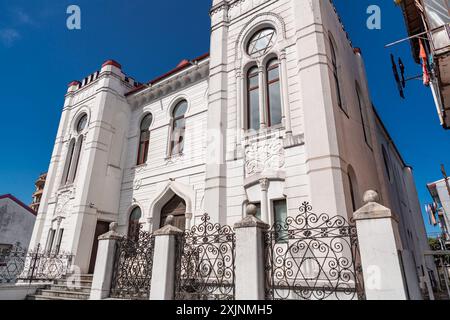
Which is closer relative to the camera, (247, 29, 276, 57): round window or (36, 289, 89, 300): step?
(36, 289, 89, 300): step

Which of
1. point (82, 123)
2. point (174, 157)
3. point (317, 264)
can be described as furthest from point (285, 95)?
point (82, 123)

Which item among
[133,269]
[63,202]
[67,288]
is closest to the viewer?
[133,269]

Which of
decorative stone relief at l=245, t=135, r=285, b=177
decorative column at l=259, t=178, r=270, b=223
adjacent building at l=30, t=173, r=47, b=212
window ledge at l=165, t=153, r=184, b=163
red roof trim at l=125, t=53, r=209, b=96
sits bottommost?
decorative column at l=259, t=178, r=270, b=223

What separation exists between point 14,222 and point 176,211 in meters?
16.2

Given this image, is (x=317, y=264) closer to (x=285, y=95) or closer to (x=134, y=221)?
(x=285, y=95)

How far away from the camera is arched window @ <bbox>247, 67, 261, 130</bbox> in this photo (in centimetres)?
885

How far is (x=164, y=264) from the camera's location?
529 cm

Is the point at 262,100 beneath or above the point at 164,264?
above

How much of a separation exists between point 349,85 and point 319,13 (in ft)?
10.6

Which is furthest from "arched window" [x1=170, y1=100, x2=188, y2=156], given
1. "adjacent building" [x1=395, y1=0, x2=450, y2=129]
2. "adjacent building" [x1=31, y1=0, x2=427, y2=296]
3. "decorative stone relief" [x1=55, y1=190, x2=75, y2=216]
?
"adjacent building" [x1=395, y1=0, x2=450, y2=129]

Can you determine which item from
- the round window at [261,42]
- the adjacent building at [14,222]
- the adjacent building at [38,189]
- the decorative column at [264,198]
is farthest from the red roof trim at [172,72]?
the adjacent building at [38,189]

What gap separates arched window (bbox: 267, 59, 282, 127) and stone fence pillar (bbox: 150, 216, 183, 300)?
4636 mm

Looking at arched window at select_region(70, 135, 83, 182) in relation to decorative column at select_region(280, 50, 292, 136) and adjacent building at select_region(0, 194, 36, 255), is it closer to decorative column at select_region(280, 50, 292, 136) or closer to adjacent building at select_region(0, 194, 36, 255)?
adjacent building at select_region(0, 194, 36, 255)

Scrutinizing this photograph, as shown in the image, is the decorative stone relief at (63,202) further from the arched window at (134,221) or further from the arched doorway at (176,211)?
the arched doorway at (176,211)
